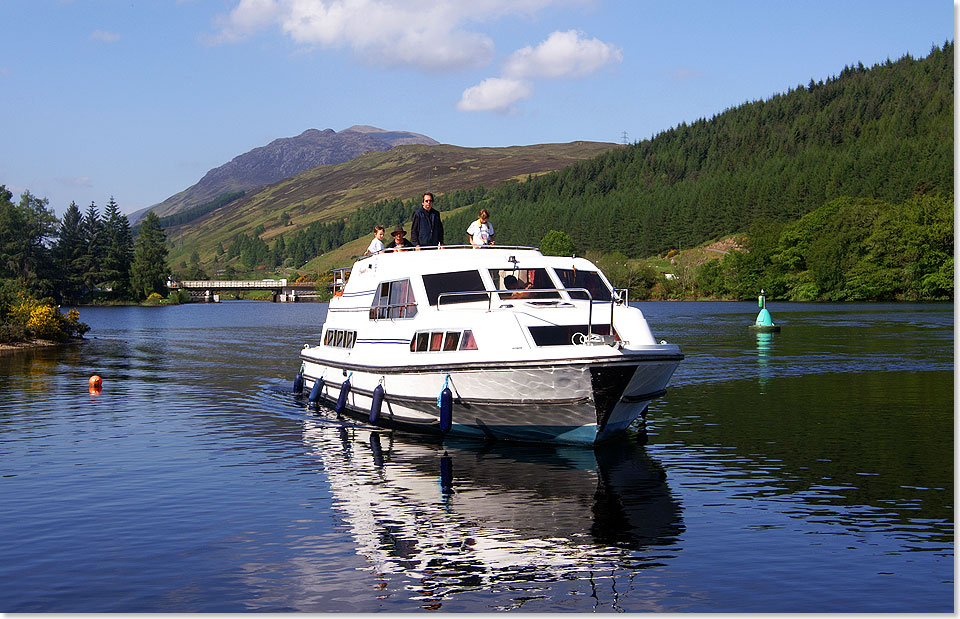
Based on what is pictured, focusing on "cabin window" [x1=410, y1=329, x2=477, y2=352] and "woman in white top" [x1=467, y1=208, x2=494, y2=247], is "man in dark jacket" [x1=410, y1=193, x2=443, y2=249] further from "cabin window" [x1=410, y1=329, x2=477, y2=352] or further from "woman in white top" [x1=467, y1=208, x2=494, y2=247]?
"cabin window" [x1=410, y1=329, x2=477, y2=352]

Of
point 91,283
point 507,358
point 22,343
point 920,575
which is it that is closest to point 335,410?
point 507,358

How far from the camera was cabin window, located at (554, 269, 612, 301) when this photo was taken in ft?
85.3

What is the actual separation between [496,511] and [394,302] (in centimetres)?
1098

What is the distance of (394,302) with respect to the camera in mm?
27125

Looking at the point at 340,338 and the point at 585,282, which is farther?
the point at 340,338

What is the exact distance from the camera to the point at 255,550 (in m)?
14.7

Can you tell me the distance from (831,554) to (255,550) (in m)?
9.13

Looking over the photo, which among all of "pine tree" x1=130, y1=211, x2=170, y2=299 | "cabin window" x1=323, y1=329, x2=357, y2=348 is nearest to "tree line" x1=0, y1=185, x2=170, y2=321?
"pine tree" x1=130, y1=211, x2=170, y2=299

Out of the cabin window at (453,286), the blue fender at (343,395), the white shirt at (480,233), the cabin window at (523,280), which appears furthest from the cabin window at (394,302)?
the white shirt at (480,233)

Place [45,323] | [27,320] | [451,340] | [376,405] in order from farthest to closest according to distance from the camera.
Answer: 1. [45,323]
2. [27,320]
3. [376,405]
4. [451,340]

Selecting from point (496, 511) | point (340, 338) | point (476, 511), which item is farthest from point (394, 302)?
point (496, 511)

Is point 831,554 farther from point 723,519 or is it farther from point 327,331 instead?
point 327,331

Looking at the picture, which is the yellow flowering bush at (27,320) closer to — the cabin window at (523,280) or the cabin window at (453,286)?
the cabin window at (453,286)

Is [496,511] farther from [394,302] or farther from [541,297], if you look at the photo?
[394,302]
